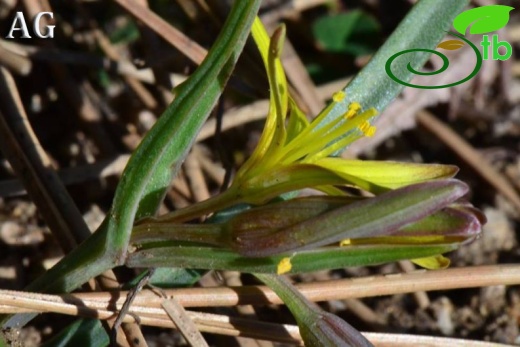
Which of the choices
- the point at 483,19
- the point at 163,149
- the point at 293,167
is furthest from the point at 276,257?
the point at 483,19

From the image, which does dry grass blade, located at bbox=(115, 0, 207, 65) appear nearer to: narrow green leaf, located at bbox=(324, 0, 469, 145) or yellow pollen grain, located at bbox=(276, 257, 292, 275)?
narrow green leaf, located at bbox=(324, 0, 469, 145)

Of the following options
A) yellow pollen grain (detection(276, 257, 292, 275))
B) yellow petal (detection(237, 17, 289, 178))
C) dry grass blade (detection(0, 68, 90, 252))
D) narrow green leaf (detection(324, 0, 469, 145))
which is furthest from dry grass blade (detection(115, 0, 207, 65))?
yellow pollen grain (detection(276, 257, 292, 275))

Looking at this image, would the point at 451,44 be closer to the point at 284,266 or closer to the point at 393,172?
the point at 393,172

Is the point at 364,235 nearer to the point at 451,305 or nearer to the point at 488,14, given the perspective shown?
the point at 451,305

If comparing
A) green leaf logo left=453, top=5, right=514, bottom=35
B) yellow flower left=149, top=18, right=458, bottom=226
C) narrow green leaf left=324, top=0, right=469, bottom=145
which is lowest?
yellow flower left=149, top=18, right=458, bottom=226

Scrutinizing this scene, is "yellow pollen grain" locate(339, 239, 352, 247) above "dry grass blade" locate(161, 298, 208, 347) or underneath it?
above

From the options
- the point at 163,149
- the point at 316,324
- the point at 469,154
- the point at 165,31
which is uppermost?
the point at 165,31

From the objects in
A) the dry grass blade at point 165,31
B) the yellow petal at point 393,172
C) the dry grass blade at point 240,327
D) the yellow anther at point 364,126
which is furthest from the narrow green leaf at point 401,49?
the dry grass blade at point 165,31

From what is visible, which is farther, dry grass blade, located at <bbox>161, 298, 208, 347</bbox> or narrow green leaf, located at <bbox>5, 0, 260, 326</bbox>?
dry grass blade, located at <bbox>161, 298, 208, 347</bbox>
